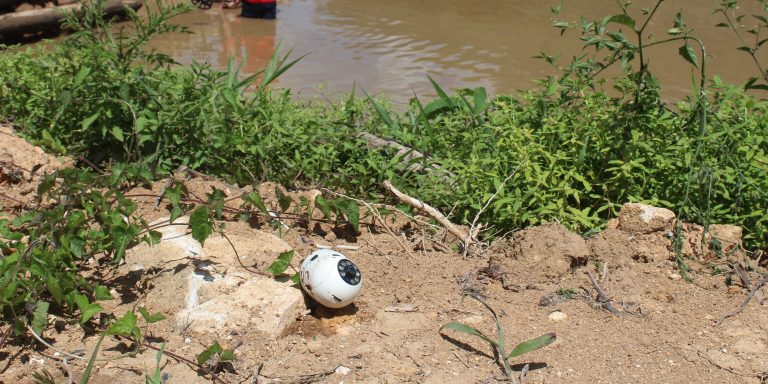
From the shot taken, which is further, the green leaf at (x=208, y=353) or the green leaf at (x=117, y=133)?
the green leaf at (x=117, y=133)

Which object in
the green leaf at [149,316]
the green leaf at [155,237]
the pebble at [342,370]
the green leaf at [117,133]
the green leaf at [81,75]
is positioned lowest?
the pebble at [342,370]

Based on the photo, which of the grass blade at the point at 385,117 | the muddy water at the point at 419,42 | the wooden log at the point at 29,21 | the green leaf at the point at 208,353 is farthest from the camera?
the wooden log at the point at 29,21

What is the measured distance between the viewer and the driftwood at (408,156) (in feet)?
14.4

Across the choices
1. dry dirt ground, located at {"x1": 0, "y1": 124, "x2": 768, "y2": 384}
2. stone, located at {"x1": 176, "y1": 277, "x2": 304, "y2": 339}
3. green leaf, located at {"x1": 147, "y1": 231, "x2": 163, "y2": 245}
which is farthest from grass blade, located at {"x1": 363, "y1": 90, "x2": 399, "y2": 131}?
green leaf, located at {"x1": 147, "y1": 231, "x2": 163, "y2": 245}

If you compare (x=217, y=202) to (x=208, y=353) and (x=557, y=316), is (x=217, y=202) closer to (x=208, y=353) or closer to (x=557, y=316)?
(x=208, y=353)

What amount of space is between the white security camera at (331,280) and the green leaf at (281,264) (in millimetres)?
86

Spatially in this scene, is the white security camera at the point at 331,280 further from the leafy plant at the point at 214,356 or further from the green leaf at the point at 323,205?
the green leaf at the point at 323,205

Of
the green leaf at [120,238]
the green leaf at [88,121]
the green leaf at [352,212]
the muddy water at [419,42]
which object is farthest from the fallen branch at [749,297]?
the muddy water at [419,42]

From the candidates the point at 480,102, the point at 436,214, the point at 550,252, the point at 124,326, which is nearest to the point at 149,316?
the point at 124,326

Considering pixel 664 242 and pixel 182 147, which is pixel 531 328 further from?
pixel 182 147

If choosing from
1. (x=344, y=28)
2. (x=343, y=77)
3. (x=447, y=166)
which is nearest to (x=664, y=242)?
(x=447, y=166)

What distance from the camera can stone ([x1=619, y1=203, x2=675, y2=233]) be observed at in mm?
3826

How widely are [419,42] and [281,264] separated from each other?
632 centimetres

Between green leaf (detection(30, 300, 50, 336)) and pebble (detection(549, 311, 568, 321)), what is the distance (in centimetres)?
190
